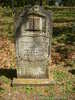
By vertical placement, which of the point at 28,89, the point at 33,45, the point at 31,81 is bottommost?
the point at 28,89

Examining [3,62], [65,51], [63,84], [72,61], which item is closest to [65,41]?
[65,51]

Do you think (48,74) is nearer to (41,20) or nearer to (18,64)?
(18,64)

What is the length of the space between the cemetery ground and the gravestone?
1.15ft

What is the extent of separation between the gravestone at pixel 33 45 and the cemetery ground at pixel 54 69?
1.15 ft

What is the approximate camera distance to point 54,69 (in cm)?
981

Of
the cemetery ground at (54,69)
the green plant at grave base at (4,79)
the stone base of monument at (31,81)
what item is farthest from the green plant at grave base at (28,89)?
the green plant at grave base at (4,79)

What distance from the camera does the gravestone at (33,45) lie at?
811 cm

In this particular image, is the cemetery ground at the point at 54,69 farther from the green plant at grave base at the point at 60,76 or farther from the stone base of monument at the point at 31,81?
the stone base of monument at the point at 31,81

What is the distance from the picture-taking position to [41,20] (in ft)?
26.6

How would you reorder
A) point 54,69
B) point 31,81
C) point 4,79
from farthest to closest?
point 54,69 → point 4,79 → point 31,81

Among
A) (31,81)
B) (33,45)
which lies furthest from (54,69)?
(33,45)

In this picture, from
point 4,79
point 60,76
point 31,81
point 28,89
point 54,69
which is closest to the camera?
point 28,89

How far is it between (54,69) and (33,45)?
5.79 feet

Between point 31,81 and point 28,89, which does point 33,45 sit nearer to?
point 31,81
